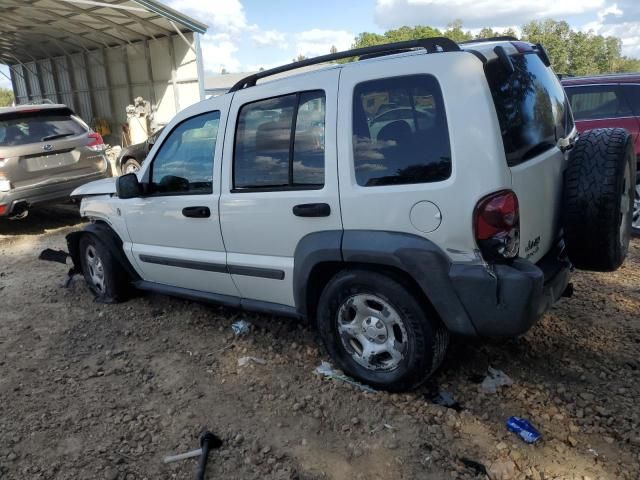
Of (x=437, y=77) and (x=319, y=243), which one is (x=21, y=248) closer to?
(x=319, y=243)

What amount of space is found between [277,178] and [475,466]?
1943 millimetres

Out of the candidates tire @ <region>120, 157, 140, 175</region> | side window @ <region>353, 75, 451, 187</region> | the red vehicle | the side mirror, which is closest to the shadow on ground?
tire @ <region>120, 157, 140, 175</region>

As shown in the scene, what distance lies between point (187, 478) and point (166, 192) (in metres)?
2.14

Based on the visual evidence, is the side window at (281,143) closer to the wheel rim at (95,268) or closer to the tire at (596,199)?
the tire at (596,199)

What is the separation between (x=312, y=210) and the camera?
3117mm

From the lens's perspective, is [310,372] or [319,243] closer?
[319,243]

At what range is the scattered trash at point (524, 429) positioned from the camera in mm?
2718

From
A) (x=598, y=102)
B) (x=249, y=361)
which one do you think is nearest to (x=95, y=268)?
(x=249, y=361)

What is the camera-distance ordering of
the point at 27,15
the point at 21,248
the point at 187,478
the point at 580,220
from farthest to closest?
the point at 27,15
the point at 21,248
the point at 580,220
the point at 187,478

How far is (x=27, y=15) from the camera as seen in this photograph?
1683 centimetres

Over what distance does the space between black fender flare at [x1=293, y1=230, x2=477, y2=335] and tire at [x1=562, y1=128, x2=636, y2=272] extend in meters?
0.83

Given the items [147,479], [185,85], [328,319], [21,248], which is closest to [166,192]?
[328,319]

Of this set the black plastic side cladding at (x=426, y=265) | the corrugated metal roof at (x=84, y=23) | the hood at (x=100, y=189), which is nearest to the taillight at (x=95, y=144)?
the hood at (x=100, y=189)

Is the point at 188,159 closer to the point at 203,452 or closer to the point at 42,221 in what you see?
the point at 203,452
